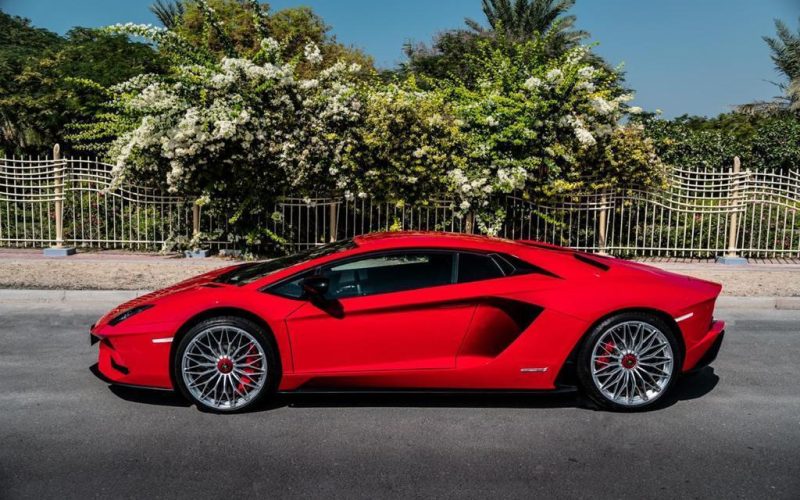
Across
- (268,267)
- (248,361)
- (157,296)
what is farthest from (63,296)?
(248,361)

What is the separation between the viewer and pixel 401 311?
15.6 ft

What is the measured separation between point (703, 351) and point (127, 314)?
166 inches

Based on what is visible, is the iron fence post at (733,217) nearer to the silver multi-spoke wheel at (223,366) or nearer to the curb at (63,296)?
the curb at (63,296)

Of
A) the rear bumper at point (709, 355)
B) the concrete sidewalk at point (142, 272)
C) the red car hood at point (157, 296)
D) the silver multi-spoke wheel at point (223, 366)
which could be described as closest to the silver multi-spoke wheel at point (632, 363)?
the rear bumper at point (709, 355)

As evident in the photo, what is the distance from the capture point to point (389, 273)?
5039 mm

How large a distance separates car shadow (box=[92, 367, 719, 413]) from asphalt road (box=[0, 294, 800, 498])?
0.02 meters

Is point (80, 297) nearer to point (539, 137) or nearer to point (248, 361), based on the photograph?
point (248, 361)

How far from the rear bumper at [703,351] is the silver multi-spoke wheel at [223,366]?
305 cm

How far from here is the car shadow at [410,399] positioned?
505cm

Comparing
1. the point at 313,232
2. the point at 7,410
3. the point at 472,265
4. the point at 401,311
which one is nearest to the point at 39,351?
the point at 7,410

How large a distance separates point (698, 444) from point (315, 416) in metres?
2.57

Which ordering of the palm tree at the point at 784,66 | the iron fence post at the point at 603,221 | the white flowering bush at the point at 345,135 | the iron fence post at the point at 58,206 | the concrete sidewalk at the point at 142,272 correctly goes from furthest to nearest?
the palm tree at the point at 784,66, the iron fence post at the point at 603,221, the iron fence post at the point at 58,206, the white flowering bush at the point at 345,135, the concrete sidewalk at the point at 142,272

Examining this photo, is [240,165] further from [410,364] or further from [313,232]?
[410,364]

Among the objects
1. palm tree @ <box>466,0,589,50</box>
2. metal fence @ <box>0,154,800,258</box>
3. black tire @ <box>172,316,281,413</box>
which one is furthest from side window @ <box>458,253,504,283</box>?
palm tree @ <box>466,0,589,50</box>
